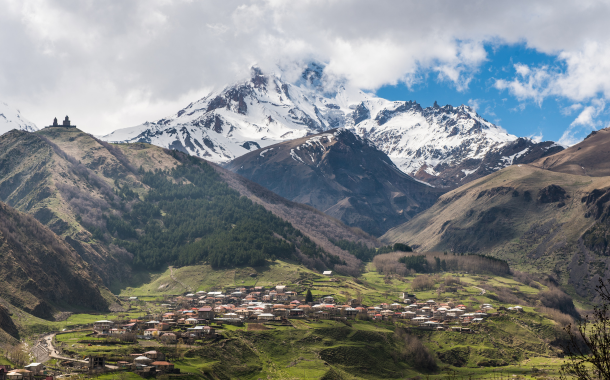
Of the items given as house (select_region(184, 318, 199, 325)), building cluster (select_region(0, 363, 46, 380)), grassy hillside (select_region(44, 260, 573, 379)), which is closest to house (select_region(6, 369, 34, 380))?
building cluster (select_region(0, 363, 46, 380))

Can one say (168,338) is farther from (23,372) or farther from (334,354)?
(334,354)

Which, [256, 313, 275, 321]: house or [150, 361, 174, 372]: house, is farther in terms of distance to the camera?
[256, 313, 275, 321]: house

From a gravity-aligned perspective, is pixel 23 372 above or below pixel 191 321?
below

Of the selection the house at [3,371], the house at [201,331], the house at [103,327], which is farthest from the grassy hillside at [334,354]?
the house at [3,371]

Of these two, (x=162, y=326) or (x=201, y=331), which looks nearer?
(x=201, y=331)

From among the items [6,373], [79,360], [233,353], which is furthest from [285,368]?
[6,373]

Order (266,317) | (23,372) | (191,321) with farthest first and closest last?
1. (266,317)
2. (191,321)
3. (23,372)

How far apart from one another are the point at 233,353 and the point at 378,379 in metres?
42.4

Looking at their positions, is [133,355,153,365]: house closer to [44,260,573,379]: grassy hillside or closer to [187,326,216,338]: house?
[44,260,573,379]: grassy hillside

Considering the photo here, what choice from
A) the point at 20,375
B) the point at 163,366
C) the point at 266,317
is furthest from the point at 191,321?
the point at 20,375

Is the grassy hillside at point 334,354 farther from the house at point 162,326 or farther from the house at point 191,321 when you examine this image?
the house at point 162,326

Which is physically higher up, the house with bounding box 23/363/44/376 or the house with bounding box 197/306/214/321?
the house with bounding box 197/306/214/321

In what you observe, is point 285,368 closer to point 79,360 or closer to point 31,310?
point 79,360

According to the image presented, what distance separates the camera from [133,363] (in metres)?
129
